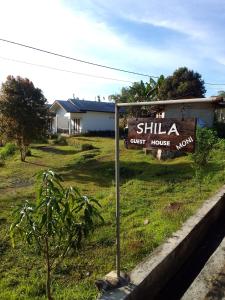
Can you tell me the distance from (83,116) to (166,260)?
104 ft

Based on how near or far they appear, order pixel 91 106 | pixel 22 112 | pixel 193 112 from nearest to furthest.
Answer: pixel 193 112 → pixel 22 112 → pixel 91 106

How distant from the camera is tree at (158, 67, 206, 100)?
26.6 metres

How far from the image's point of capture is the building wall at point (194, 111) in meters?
19.2

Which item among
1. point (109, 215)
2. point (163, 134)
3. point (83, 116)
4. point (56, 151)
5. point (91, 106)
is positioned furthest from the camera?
point (91, 106)

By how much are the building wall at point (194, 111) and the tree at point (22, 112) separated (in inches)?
311

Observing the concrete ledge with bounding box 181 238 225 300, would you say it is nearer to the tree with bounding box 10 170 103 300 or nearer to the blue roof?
the tree with bounding box 10 170 103 300

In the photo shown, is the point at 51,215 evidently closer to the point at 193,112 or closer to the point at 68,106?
the point at 193,112

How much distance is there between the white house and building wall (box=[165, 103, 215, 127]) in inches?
699

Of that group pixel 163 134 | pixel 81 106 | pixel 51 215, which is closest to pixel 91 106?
pixel 81 106

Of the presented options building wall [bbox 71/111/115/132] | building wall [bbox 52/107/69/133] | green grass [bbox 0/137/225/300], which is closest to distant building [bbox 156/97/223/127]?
green grass [bbox 0/137/225/300]

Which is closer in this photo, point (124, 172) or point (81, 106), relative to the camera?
point (124, 172)

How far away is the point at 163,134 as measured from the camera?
428 cm

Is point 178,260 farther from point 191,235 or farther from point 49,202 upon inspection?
point 49,202

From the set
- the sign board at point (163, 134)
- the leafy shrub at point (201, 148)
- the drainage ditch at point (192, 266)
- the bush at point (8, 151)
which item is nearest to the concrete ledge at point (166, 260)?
the drainage ditch at point (192, 266)
